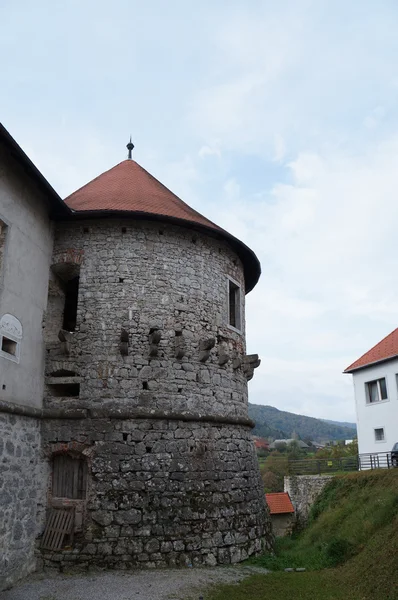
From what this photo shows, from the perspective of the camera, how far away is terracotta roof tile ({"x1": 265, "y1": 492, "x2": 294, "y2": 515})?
18.4 meters

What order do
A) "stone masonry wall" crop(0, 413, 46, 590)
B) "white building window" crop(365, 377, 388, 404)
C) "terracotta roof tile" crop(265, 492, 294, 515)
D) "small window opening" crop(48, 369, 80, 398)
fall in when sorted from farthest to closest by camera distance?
"white building window" crop(365, 377, 388, 404) → "terracotta roof tile" crop(265, 492, 294, 515) → "small window opening" crop(48, 369, 80, 398) → "stone masonry wall" crop(0, 413, 46, 590)

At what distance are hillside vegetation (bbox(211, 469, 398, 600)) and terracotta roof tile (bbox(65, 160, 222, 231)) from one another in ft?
21.6

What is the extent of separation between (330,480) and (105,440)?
27.0ft

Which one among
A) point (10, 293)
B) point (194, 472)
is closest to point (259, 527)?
point (194, 472)

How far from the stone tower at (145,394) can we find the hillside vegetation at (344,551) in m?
1.15

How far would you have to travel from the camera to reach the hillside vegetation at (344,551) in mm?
6910

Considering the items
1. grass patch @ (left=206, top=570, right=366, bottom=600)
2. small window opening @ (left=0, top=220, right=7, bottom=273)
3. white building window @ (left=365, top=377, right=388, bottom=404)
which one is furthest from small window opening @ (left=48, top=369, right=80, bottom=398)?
white building window @ (left=365, top=377, right=388, bottom=404)

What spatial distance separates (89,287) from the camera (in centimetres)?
941

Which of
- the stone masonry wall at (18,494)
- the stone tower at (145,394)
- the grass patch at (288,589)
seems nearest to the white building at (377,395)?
the stone tower at (145,394)

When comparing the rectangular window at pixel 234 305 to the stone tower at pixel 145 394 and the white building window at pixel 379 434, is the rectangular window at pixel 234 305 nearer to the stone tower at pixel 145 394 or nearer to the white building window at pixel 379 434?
the stone tower at pixel 145 394

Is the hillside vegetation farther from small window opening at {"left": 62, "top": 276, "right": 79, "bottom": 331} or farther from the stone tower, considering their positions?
small window opening at {"left": 62, "top": 276, "right": 79, "bottom": 331}

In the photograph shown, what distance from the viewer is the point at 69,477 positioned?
8.55 meters

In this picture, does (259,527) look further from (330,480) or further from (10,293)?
(10,293)

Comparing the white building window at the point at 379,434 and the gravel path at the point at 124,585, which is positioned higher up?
the white building window at the point at 379,434
